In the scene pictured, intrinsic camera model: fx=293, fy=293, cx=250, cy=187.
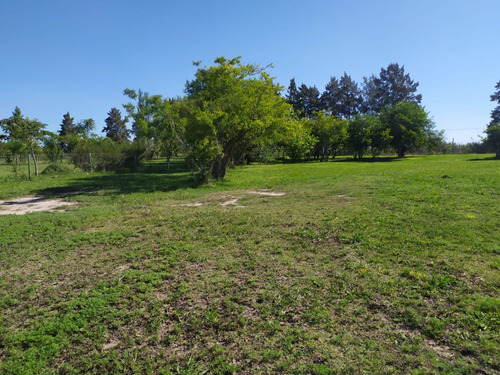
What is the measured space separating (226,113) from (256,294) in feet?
34.6

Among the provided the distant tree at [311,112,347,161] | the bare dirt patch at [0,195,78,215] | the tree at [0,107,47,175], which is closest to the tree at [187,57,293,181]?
the bare dirt patch at [0,195,78,215]

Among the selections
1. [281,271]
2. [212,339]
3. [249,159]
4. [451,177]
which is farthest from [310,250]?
[249,159]

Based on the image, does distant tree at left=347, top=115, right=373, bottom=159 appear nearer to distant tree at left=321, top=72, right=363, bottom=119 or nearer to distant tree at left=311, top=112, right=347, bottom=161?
distant tree at left=311, top=112, right=347, bottom=161

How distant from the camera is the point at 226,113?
42.7 ft

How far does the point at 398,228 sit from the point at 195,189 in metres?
8.57

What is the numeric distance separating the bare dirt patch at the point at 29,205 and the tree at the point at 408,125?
34199mm

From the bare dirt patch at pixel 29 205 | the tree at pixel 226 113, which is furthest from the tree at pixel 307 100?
the bare dirt patch at pixel 29 205

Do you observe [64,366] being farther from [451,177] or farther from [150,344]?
[451,177]

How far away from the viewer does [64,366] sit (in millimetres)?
2500

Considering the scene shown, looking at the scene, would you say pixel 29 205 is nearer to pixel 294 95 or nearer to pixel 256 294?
pixel 256 294

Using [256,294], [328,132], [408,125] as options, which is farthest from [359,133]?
[256,294]

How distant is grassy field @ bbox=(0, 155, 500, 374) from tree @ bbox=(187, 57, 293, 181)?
6547 millimetres

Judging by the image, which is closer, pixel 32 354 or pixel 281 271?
pixel 32 354

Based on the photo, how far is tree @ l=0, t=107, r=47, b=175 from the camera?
15.8m
